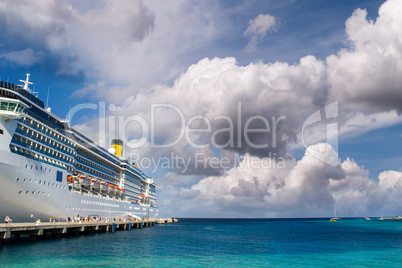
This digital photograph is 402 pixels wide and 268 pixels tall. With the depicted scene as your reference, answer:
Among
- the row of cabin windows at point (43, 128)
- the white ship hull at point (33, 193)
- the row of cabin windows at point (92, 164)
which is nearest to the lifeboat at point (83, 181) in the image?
the white ship hull at point (33, 193)

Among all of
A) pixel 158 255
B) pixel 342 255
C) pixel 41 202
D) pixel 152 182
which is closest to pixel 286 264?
pixel 342 255

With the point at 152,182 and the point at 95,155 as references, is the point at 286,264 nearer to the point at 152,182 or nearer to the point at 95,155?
the point at 95,155

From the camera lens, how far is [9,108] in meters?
40.3

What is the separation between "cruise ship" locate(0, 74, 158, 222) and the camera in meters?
39.9

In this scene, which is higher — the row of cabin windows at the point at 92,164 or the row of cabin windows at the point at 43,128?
the row of cabin windows at the point at 43,128

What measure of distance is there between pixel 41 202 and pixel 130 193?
6321 centimetres

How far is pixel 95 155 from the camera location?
262 feet

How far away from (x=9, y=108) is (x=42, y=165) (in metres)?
10.0

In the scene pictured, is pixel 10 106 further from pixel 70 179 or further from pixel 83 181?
pixel 83 181

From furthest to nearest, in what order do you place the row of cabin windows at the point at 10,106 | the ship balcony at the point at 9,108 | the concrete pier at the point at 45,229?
the row of cabin windows at the point at 10,106, the ship balcony at the point at 9,108, the concrete pier at the point at 45,229

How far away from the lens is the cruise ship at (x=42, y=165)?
131 ft

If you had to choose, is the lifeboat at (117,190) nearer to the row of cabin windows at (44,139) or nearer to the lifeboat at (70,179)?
the row of cabin windows at (44,139)

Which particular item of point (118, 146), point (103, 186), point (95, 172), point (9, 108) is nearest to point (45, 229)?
point (9, 108)

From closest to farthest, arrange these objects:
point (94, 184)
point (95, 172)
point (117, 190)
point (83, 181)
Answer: point (83, 181)
point (94, 184)
point (95, 172)
point (117, 190)
